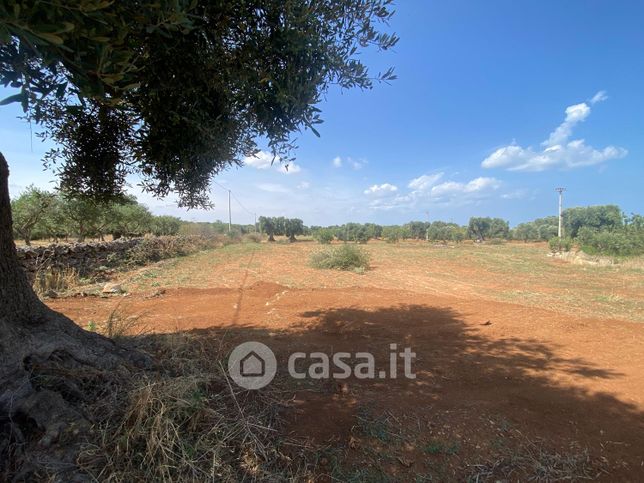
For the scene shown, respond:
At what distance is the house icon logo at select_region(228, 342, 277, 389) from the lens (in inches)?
132

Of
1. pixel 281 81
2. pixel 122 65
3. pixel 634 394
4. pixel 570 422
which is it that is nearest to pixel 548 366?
pixel 634 394

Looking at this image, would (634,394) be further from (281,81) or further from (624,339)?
(281,81)

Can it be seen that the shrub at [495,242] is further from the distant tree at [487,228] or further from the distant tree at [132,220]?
the distant tree at [132,220]

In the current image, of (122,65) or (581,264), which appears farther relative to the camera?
(581,264)

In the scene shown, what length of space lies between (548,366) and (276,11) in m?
5.35

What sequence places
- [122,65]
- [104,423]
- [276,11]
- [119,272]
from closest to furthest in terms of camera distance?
[122,65], [104,423], [276,11], [119,272]

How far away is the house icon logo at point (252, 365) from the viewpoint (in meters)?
3.35

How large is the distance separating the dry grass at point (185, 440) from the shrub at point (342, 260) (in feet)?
42.7

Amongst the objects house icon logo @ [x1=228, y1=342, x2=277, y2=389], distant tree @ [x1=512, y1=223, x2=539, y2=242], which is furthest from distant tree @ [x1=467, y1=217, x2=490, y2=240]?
house icon logo @ [x1=228, y1=342, x2=277, y2=389]

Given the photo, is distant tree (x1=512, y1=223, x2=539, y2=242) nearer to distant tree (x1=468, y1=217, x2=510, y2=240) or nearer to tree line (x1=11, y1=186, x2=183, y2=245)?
distant tree (x1=468, y1=217, x2=510, y2=240)

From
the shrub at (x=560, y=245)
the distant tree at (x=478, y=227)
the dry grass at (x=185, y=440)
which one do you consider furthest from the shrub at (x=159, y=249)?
the distant tree at (x=478, y=227)

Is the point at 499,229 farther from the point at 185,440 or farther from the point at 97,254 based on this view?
the point at 185,440

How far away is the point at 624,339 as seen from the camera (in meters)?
5.57

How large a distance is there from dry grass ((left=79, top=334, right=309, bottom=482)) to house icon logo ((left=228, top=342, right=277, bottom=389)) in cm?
44
